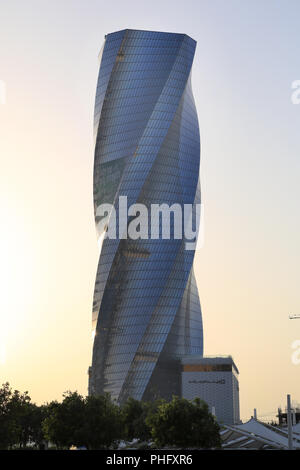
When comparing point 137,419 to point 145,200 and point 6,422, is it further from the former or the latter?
point 145,200

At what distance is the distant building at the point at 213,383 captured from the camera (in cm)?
17338

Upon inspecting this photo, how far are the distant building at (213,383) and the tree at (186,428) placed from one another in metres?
82.3

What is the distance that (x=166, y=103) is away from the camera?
176 m

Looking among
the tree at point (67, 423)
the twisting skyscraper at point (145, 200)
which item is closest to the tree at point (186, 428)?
the tree at point (67, 423)

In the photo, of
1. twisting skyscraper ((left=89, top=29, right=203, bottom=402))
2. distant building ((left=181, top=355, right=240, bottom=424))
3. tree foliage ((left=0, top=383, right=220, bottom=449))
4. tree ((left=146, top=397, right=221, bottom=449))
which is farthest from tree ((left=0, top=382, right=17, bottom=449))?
distant building ((left=181, top=355, right=240, bottom=424))

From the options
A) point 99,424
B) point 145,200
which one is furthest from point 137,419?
point 145,200

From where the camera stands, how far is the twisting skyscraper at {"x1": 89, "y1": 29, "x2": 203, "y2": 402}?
16912cm

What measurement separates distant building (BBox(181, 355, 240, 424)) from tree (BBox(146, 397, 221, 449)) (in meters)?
82.3

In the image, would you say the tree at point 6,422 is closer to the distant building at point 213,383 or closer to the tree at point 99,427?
the tree at point 99,427

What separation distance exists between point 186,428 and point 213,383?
86656 millimetres

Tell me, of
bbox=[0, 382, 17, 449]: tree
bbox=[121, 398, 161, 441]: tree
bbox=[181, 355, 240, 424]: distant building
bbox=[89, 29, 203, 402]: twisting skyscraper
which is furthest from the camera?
bbox=[181, 355, 240, 424]: distant building

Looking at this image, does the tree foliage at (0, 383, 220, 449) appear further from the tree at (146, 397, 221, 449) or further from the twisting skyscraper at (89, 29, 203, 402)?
the twisting skyscraper at (89, 29, 203, 402)
